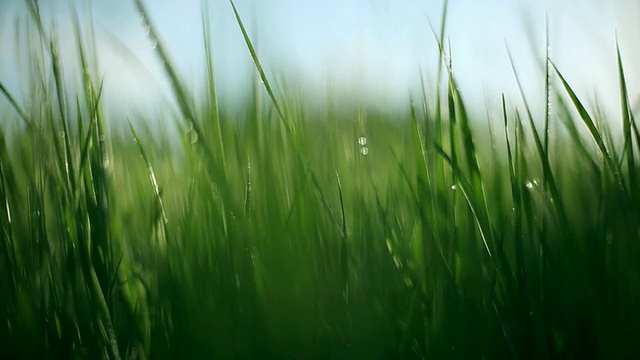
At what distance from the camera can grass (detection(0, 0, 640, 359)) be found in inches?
23.5

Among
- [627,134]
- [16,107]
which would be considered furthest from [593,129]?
[16,107]

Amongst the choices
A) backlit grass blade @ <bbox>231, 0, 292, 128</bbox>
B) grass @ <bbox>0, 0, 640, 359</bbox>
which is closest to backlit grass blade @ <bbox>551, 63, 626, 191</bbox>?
grass @ <bbox>0, 0, 640, 359</bbox>

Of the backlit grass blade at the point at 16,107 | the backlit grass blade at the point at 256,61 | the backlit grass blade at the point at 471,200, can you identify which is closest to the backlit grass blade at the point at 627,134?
the backlit grass blade at the point at 471,200

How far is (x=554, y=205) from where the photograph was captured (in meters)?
0.61

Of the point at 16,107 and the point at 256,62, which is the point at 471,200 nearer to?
the point at 256,62

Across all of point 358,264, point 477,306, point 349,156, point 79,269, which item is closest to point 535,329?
point 477,306

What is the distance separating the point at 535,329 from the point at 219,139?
0.36m

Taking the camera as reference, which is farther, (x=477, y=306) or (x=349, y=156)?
(x=349, y=156)

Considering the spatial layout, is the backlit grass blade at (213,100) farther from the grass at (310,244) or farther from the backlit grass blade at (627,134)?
the backlit grass blade at (627,134)

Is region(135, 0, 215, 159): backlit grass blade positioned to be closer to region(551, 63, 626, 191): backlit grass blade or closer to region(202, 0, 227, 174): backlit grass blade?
region(202, 0, 227, 174): backlit grass blade

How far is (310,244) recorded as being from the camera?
643mm

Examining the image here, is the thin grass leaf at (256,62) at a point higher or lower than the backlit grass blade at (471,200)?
higher

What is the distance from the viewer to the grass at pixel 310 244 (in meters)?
0.60

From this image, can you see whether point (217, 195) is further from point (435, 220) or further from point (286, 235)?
point (435, 220)
